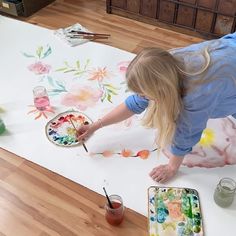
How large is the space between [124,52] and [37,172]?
33.6 inches

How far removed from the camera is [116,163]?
4.50ft

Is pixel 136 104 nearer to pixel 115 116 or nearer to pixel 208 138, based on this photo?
pixel 115 116

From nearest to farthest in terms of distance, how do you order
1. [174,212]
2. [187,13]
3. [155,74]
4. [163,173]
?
[155,74], [174,212], [163,173], [187,13]

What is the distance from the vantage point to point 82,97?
1646mm

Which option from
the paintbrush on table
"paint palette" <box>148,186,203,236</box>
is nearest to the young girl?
"paint palette" <box>148,186,203,236</box>

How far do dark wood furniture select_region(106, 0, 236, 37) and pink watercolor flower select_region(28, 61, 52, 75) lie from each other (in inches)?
25.4

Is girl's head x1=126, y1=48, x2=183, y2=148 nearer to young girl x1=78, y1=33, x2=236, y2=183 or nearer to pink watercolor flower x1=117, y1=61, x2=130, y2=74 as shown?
young girl x1=78, y1=33, x2=236, y2=183

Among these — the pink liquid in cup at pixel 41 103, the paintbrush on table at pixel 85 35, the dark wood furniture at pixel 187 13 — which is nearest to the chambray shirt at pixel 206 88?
the pink liquid in cup at pixel 41 103

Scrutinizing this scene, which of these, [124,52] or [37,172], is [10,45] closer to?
[124,52]

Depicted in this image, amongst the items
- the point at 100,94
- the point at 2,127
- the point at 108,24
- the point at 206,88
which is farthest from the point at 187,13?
the point at 2,127

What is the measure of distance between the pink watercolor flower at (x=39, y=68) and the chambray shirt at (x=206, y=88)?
2.83 feet

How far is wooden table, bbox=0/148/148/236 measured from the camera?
1.18m

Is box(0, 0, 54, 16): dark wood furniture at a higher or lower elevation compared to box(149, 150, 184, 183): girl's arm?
higher

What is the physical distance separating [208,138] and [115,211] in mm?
530
